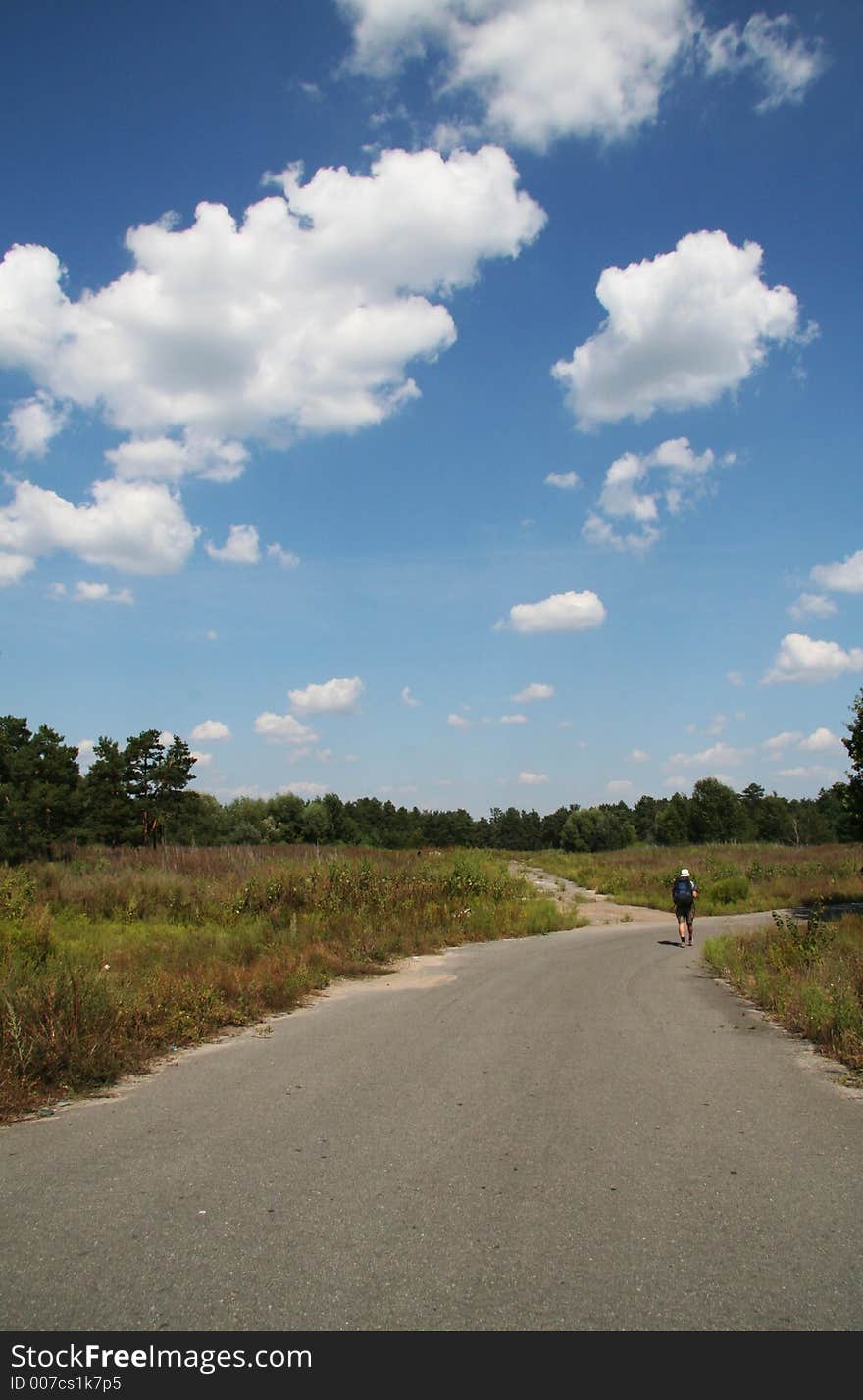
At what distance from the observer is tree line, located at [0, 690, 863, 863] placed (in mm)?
54500

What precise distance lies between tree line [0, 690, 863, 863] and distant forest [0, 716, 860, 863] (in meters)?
0.10

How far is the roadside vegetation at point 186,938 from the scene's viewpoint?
7.75 m

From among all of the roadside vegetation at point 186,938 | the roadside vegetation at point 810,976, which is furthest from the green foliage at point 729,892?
the roadside vegetation at point 810,976

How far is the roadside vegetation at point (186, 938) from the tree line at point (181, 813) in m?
16.0

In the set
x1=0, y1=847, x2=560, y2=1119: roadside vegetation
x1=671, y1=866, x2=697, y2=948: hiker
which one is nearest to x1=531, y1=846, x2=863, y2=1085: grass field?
x1=671, y1=866, x2=697, y2=948: hiker

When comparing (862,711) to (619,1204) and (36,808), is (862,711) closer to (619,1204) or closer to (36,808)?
(619,1204)

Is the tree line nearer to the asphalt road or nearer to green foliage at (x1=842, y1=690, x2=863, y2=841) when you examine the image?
green foliage at (x1=842, y1=690, x2=863, y2=841)

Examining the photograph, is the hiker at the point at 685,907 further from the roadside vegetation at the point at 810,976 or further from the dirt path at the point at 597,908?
the dirt path at the point at 597,908

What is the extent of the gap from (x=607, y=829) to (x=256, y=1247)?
151m

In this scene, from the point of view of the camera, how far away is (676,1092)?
7.18 metres

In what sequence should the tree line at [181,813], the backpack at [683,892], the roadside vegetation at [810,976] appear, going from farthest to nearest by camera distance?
1. the tree line at [181,813]
2. the backpack at [683,892]
3. the roadside vegetation at [810,976]

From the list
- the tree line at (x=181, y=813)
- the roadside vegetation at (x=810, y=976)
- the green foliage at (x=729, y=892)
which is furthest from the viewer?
Result: the tree line at (x=181, y=813)

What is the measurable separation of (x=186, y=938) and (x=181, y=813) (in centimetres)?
6363
